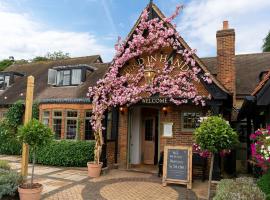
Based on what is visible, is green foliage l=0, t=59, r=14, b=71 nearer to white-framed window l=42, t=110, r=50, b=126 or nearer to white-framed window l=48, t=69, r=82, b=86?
white-framed window l=48, t=69, r=82, b=86

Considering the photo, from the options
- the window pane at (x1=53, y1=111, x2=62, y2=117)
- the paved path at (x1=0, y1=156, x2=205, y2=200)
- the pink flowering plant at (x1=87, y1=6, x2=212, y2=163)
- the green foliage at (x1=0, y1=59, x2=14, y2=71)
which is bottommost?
the paved path at (x1=0, y1=156, x2=205, y2=200)

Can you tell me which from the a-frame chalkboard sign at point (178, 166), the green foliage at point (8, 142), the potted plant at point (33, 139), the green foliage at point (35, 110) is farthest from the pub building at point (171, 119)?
the green foliage at point (8, 142)

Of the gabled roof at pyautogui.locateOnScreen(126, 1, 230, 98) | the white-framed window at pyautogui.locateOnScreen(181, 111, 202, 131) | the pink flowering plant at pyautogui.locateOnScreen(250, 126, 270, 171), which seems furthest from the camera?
the white-framed window at pyautogui.locateOnScreen(181, 111, 202, 131)

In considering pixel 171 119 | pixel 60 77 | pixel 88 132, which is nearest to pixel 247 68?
pixel 171 119

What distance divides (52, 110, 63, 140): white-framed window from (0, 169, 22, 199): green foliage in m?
7.50

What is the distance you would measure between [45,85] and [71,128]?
5.47 m

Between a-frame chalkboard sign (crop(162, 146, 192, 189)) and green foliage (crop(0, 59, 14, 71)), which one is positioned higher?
green foliage (crop(0, 59, 14, 71))

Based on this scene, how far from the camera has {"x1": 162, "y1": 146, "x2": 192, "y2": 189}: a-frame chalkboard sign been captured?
8906 mm

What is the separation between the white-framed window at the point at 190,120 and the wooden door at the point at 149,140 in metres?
2.22

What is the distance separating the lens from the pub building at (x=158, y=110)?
9.91 meters

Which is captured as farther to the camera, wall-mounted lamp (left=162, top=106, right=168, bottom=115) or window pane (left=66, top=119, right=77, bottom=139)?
window pane (left=66, top=119, right=77, bottom=139)

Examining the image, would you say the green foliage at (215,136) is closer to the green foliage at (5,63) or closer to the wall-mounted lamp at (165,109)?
Answer: the wall-mounted lamp at (165,109)

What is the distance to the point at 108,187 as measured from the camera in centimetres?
866

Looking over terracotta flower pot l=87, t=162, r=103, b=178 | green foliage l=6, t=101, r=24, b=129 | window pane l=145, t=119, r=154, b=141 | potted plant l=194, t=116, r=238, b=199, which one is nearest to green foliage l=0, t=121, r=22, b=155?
green foliage l=6, t=101, r=24, b=129
